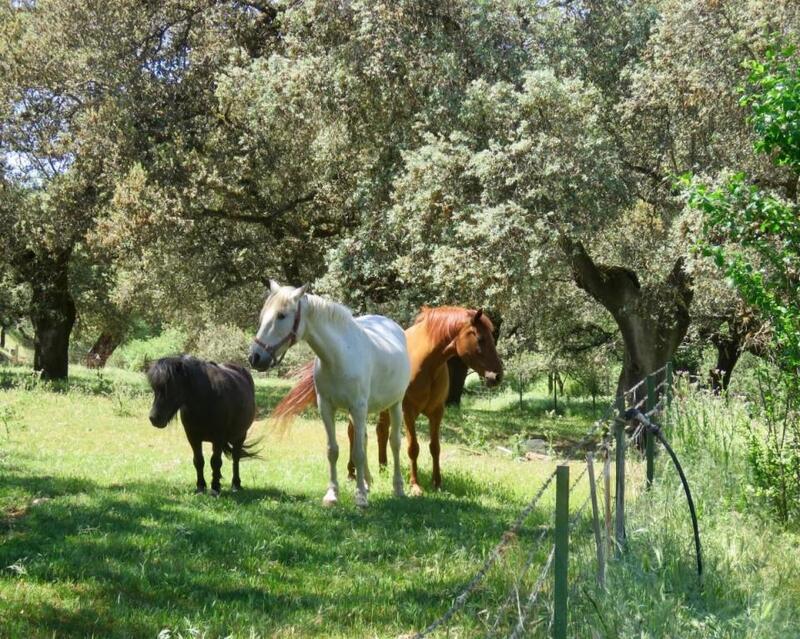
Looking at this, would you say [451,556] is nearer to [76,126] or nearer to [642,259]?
[642,259]

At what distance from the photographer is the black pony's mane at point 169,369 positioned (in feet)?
28.1

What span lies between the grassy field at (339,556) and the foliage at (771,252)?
0.43 m

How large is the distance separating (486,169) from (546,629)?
10899mm

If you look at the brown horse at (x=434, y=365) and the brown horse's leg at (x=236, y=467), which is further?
the brown horse at (x=434, y=365)

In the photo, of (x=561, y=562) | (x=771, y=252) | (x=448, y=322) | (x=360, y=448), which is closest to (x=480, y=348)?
(x=448, y=322)

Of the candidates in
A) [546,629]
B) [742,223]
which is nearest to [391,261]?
[742,223]

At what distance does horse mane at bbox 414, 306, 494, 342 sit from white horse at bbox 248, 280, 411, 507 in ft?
2.27

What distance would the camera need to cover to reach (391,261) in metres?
18.0

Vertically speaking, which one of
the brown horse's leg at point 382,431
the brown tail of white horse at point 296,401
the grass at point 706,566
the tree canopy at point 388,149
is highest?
the tree canopy at point 388,149

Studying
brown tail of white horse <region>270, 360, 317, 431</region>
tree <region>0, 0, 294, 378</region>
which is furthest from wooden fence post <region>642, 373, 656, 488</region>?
tree <region>0, 0, 294, 378</region>

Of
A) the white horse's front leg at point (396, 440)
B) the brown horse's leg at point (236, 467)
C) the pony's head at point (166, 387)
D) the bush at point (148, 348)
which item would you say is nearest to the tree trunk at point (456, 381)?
the white horse's front leg at point (396, 440)

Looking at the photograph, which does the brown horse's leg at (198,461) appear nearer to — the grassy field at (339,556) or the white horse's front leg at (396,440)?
the grassy field at (339,556)

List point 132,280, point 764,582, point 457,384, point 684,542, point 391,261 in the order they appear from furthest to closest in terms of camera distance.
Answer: point 457,384 → point 132,280 → point 391,261 → point 684,542 → point 764,582

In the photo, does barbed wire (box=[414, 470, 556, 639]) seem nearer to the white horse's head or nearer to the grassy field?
the grassy field
